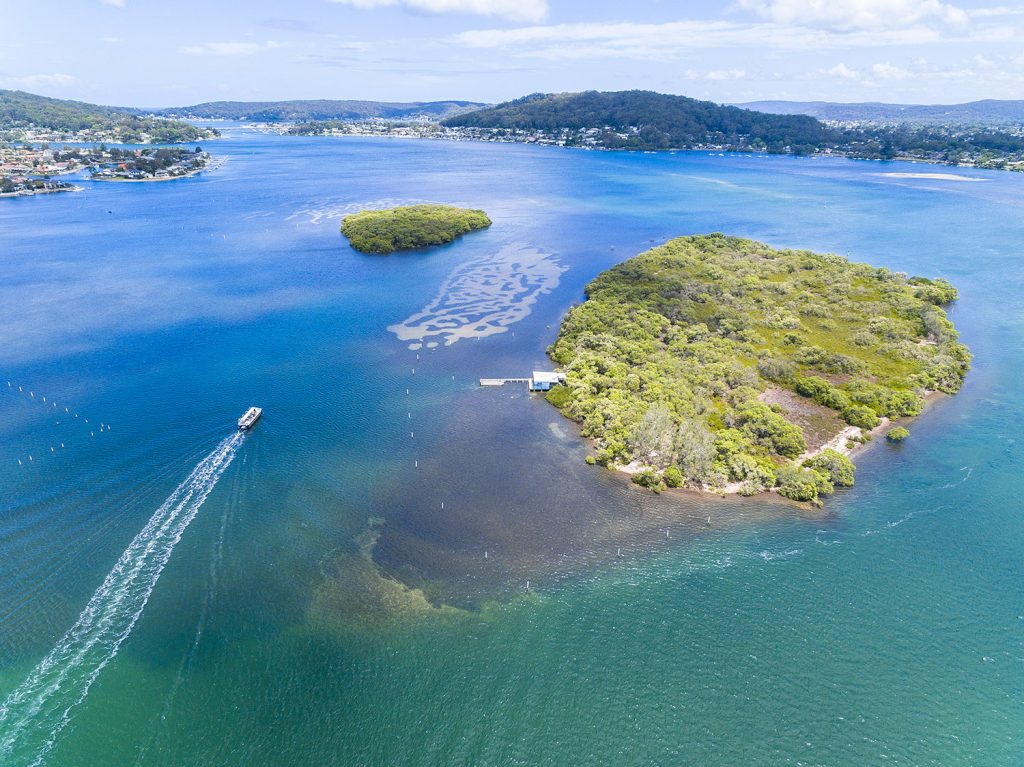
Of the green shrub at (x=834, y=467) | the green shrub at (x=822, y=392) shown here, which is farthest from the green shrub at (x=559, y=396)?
the green shrub at (x=822, y=392)

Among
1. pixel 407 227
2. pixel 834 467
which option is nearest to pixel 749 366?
pixel 834 467

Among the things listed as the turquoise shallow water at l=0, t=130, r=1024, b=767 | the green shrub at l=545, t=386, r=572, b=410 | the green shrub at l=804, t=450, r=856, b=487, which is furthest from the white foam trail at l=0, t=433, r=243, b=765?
the green shrub at l=804, t=450, r=856, b=487

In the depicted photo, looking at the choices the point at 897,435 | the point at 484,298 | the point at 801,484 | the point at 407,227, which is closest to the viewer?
the point at 801,484

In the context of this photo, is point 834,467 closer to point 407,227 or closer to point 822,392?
point 822,392

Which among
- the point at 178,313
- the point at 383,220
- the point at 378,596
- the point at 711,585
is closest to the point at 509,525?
the point at 378,596

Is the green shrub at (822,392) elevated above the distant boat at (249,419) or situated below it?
above

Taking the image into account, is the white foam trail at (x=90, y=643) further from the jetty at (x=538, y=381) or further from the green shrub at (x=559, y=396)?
the green shrub at (x=559, y=396)

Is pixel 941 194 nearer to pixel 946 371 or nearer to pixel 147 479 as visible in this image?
pixel 946 371
